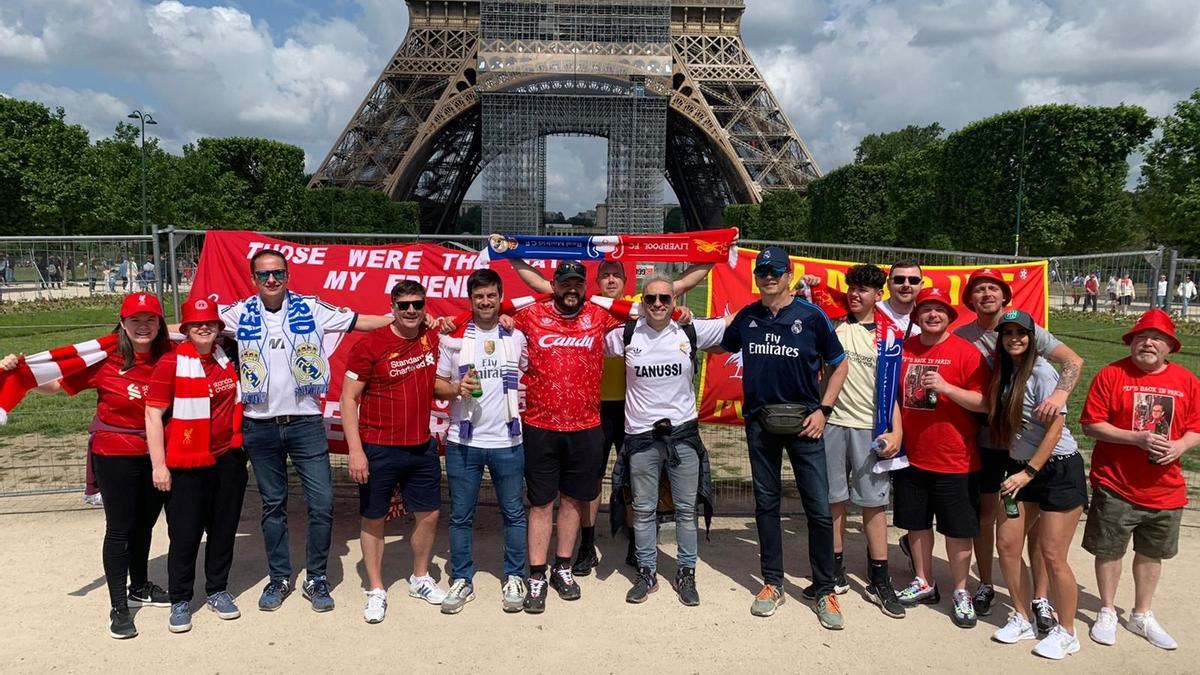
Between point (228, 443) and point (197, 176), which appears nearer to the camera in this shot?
point (228, 443)

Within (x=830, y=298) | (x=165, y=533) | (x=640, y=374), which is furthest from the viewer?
(x=830, y=298)

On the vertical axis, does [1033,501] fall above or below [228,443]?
below

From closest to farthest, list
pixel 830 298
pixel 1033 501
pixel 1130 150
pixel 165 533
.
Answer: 1. pixel 1033 501
2. pixel 165 533
3. pixel 830 298
4. pixel 1130 150

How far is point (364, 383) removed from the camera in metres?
3.71

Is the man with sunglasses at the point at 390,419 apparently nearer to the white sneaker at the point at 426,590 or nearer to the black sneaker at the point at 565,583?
the white sneaker at the point at 426,590

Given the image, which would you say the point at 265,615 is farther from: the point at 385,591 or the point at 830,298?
the point at 830,298

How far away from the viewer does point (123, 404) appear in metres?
3.56

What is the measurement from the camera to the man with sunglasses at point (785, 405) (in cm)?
377

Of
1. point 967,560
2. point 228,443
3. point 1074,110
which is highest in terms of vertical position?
point 1074,110

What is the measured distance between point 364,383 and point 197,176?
29042 millimetres

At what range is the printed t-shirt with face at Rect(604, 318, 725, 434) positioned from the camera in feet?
12.7

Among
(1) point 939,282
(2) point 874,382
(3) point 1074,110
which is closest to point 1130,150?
(3) point 1074,110

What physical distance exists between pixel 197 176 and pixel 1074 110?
33.5m

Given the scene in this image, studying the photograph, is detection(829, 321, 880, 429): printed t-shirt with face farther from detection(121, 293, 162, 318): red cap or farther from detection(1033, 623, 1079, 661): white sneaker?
detection(121, 293, 162, 318): red cap
